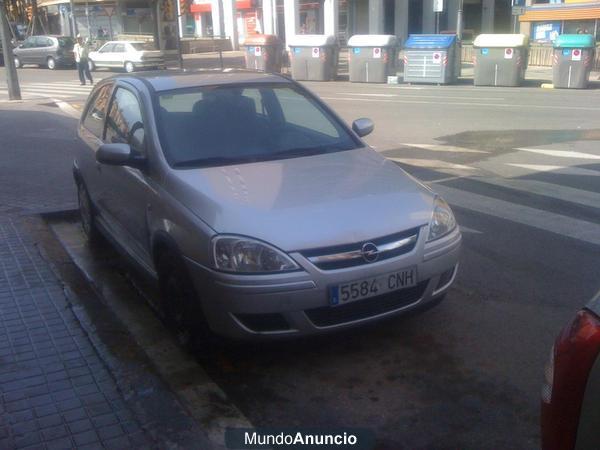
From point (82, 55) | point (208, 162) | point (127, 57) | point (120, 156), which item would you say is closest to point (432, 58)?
point (82, 55)

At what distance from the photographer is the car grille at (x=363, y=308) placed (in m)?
4.14

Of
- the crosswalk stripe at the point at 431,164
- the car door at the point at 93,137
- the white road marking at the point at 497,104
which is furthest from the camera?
the white road marking at the point at 497,104

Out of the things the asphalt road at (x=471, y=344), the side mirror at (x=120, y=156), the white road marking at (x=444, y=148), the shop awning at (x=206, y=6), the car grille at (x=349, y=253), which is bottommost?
the white road marking at (x=444, y=148)

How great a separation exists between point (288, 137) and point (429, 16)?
42.3m

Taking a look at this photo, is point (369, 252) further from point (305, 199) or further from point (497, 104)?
point (497, 104)

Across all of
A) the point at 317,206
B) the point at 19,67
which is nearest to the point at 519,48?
the point at 317,206

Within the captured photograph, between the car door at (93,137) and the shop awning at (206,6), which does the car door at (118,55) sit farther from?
the car door at (93,137)

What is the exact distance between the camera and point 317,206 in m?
4.31

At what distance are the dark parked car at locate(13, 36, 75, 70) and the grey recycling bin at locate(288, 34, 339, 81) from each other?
14122mm

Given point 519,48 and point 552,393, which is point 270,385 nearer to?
point 552,393

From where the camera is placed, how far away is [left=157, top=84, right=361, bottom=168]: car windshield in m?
5.09

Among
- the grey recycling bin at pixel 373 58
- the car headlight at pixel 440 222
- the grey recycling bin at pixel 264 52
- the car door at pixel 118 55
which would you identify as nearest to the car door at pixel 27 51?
the car door at pixel 118 55

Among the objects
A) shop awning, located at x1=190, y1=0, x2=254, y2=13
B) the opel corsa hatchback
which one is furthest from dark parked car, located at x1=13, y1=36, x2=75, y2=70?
the opel corsa hatchback

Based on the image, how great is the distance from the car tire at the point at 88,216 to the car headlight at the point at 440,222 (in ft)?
11.5
